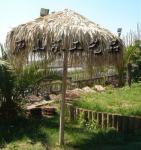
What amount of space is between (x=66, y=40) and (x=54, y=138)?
2.23 metres

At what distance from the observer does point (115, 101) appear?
13.6m

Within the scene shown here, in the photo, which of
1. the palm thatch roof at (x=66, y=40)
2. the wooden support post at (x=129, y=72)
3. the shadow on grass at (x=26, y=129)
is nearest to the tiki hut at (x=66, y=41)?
the palm thatch roof at (x=66, y=40)

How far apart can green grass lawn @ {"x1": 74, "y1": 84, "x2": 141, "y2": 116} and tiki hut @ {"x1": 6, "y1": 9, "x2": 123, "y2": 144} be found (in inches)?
112

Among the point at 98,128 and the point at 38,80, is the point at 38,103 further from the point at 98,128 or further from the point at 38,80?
the point at 98,128

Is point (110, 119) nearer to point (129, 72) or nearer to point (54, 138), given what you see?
point (54, 138)

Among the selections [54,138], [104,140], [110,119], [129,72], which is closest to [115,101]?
[110,119]

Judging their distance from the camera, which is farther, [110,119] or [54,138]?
[110,119]

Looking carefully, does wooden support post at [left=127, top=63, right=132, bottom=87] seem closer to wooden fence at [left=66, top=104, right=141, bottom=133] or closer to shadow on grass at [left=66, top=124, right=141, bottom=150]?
wooden fence at [left=66, top=104, right=141, bottom=133]

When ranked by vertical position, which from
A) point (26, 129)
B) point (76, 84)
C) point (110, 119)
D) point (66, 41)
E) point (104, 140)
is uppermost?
point (66, 41)

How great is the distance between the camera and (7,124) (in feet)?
34.8

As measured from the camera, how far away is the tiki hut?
325 inches

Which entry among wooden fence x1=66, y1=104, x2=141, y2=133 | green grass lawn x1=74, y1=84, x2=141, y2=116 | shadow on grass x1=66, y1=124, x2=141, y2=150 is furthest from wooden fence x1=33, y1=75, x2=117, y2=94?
shadow on grass x1=66, y1=124, x2=141, y2=150

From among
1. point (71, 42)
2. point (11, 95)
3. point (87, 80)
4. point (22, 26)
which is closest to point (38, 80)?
point (11, 95)

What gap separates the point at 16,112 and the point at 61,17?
313 centimetres
